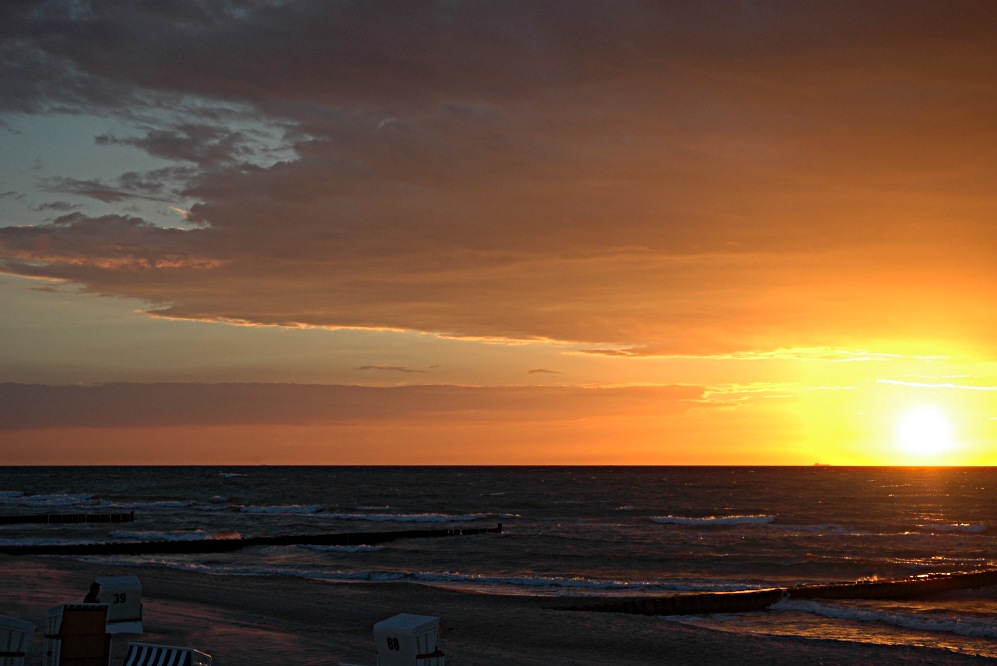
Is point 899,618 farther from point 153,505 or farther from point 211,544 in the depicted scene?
point 153,505

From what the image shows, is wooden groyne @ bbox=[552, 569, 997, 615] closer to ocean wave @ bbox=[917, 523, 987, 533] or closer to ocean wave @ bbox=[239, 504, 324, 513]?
ocean wave @ bbox=[917, 523, 987, 533]

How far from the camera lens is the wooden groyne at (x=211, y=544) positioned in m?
41.8

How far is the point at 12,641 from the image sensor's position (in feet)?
40.9

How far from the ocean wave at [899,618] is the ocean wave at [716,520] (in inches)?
1615

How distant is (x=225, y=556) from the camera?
43.6 meters

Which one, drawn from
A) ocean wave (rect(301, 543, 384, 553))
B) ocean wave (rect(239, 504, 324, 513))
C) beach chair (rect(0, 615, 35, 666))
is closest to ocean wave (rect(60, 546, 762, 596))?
ocean wave (rect(301, 543, 384, 553))

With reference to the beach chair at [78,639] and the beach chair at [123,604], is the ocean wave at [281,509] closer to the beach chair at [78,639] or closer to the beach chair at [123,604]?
A: the beach chair at [123,604]

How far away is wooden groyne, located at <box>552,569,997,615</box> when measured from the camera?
27.4m

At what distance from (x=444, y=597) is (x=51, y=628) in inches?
704

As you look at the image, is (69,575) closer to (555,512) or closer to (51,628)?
(51,628)

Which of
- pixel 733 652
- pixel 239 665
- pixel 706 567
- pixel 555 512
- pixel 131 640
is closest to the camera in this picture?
pixel 239 665

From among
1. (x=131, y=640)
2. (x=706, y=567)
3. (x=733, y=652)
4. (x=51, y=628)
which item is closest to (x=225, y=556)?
(x=706, y=567)

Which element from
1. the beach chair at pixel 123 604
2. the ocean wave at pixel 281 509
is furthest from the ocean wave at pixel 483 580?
the ocean wave at pixel 281 509

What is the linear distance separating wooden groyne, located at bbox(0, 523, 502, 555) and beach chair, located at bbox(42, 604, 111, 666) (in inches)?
1242
